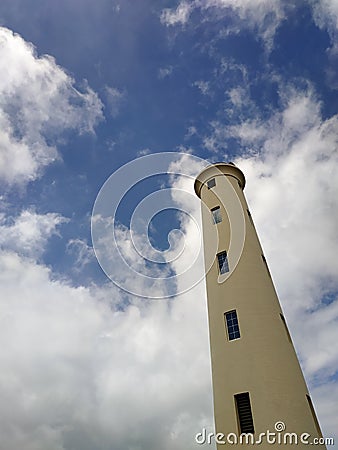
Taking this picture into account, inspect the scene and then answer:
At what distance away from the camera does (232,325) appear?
18.2m

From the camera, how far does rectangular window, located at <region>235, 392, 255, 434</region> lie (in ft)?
49.3

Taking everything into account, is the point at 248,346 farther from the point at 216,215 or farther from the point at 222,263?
the point at 216,215

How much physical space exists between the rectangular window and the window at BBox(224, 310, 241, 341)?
287cm

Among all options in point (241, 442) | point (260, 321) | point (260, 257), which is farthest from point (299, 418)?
point (260, 257)

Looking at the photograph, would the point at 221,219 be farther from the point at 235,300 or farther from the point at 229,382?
the point at 229,382

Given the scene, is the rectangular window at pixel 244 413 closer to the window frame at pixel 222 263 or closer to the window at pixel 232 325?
the window at pixel 232 325

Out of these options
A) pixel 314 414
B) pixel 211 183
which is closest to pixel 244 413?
pixel 314 414

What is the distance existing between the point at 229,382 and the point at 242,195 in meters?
13.8

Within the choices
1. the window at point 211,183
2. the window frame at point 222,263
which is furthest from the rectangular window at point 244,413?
the window at point 211,183

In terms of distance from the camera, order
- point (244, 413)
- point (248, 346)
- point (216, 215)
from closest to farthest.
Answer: point (244, 413) → point (248, 346) → point (216, 215)

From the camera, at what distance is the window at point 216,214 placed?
23375 millimetres

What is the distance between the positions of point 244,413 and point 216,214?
12.7m

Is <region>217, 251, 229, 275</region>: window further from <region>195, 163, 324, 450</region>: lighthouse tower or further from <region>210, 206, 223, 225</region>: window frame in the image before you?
<region>210, 206, 223, 225</region>: window frame

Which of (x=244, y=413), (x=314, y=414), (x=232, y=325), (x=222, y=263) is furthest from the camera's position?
(x=222, y=263)
